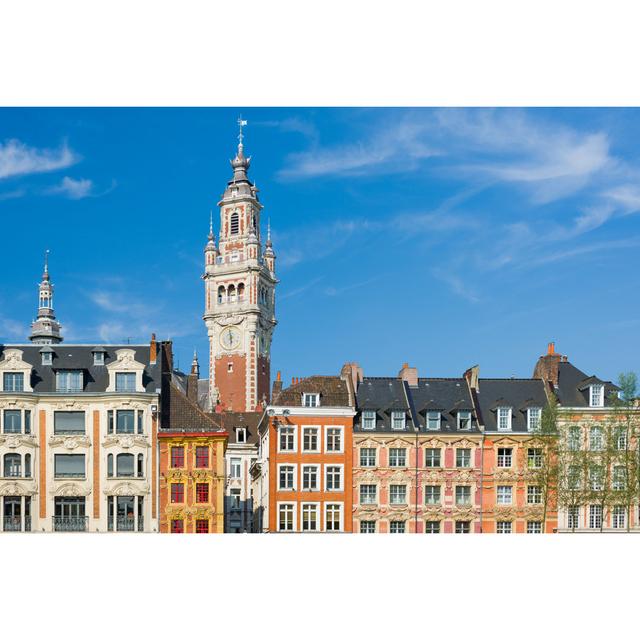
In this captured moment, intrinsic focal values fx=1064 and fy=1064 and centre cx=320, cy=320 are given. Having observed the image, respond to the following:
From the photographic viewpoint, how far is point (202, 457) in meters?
45.7

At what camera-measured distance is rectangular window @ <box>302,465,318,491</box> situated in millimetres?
47219

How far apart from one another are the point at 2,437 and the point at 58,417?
2417mm

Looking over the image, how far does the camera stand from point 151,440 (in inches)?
1785

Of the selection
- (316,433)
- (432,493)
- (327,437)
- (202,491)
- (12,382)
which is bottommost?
(432,493)

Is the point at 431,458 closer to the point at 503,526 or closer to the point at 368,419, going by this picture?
the point at 368,419

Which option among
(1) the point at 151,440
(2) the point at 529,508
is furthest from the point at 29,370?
(2) the point at 529,508

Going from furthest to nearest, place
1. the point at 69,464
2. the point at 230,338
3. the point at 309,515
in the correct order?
the point at 230,338
the point at 309,515
the point at 69,464

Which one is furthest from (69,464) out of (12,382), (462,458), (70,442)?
(462,458)

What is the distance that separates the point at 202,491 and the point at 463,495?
38.4 feet

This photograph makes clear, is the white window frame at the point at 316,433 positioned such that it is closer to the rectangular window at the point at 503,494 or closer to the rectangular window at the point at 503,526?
the rectangular window at the point at 503,494

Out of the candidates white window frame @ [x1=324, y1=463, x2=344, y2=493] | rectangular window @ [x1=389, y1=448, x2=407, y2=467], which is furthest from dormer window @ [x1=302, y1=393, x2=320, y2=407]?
rectangular window @ [x1=389, y1=448, x2=407, y2=467]

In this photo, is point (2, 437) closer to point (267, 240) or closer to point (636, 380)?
point (636, 380)

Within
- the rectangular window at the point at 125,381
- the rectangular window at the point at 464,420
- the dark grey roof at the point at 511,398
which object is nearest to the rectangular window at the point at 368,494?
the rectangular window at the point at 464,420

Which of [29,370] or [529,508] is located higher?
[29,370]
